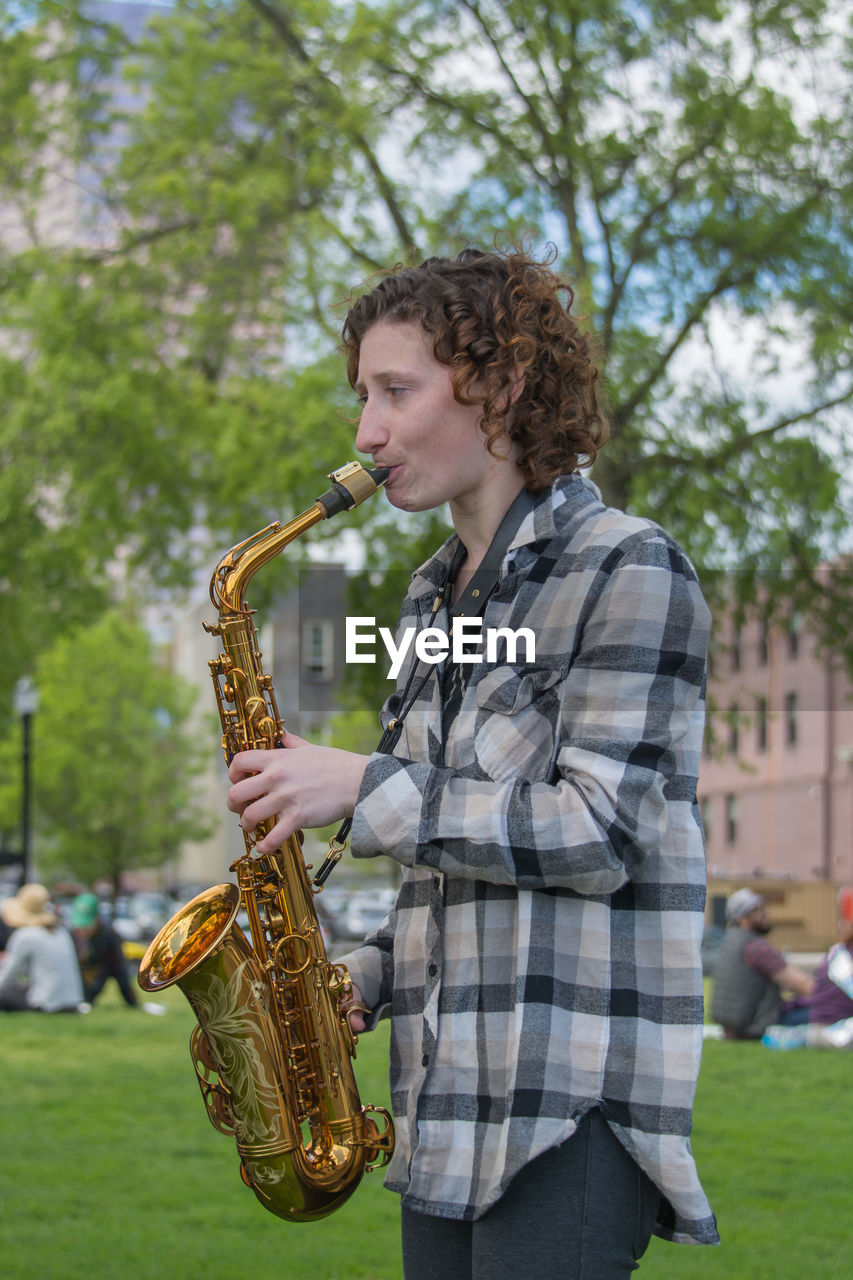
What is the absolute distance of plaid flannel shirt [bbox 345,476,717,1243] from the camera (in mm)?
2053

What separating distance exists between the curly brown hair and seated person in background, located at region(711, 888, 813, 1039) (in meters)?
9.05

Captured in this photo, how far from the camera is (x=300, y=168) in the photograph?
48.7 ft

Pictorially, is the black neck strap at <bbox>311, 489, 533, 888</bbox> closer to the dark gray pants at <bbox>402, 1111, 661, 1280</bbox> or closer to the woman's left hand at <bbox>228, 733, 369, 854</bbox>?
the woman's left hand at <bbox>228, 733, 369, 854</bbox>

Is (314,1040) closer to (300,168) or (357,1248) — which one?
(357,1248)

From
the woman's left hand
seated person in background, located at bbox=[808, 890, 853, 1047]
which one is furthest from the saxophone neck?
seated person in background, located at bbox=[808, 890, 853, 1047]

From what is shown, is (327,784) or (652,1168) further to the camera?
(327,784)

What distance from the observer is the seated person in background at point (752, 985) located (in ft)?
35.9

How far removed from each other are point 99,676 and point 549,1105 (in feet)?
156

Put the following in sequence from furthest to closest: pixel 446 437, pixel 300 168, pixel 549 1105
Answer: pixel 300 168
pixel 446 437
pixel 549 1105

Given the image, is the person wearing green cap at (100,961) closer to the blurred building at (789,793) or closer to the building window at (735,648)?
the building window at (735,648)

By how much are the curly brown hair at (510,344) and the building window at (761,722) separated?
12057mm

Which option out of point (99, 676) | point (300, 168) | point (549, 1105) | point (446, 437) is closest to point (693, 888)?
point (549, 1105)

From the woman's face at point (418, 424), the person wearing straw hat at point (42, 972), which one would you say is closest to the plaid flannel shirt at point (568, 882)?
the woman's face at point (418, 424)
